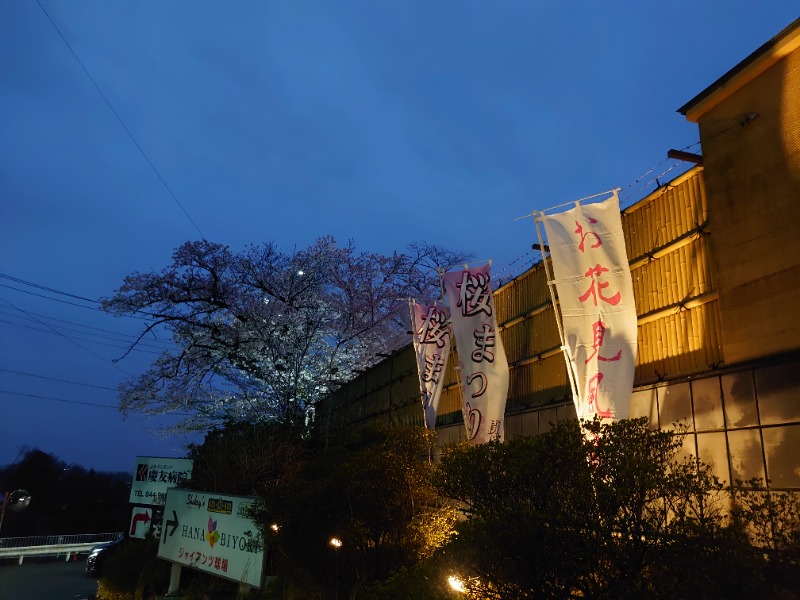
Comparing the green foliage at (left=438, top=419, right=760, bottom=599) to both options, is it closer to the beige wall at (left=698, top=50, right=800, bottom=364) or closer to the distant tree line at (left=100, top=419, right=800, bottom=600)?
the distant tree line at (left=100, top=419, right=800, bottom=600)

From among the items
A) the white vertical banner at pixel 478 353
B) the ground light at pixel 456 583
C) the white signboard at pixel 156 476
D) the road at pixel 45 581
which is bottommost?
the road at pixel 45 581

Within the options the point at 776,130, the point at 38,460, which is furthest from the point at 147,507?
the point at 38,460

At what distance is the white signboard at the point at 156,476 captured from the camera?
64.8 ft

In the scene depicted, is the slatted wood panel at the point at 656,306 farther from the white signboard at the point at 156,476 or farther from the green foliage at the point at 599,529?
the white signboard at the point at 156,476

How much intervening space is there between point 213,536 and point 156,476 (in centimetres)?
870

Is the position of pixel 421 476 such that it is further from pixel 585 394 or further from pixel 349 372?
pixel 349 372

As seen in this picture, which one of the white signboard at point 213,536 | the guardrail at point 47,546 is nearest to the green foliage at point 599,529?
the white signboard at point 213,536

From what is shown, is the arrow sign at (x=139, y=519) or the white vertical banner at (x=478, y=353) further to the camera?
the arrow sign at (x=139, y=519)

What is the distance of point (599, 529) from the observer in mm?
4879

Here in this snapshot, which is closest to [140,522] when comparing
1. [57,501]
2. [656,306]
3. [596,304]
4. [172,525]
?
[172,525]

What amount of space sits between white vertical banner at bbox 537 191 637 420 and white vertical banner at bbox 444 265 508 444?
216 centimetres

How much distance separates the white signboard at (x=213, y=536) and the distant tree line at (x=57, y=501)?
31313 millimetres

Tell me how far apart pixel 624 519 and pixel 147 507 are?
20.1 m

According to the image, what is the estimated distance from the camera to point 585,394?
7.89m
